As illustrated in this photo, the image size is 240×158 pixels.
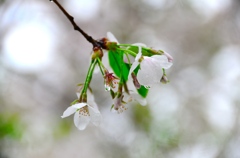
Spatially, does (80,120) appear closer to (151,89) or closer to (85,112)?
(85,112)

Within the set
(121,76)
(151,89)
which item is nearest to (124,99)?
(121,76)


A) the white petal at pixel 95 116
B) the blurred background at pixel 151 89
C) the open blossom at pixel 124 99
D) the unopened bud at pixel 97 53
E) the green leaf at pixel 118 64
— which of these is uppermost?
the blurred background at pixel 151 89

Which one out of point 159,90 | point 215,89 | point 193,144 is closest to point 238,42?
point 215,89

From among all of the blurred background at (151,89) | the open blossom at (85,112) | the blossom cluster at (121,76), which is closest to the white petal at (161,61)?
the blossom cluster at (121,76)

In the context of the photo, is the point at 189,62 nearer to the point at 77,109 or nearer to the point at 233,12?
the point at 233,12

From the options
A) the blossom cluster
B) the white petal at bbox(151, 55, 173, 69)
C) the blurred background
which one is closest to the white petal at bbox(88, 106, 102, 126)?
the blossom cluster

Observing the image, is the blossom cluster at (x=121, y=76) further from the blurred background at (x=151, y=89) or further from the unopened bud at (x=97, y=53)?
the blurred background at (x=151, y=89)

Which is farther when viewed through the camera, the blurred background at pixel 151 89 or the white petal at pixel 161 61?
the blurred background at pixel 151 89
